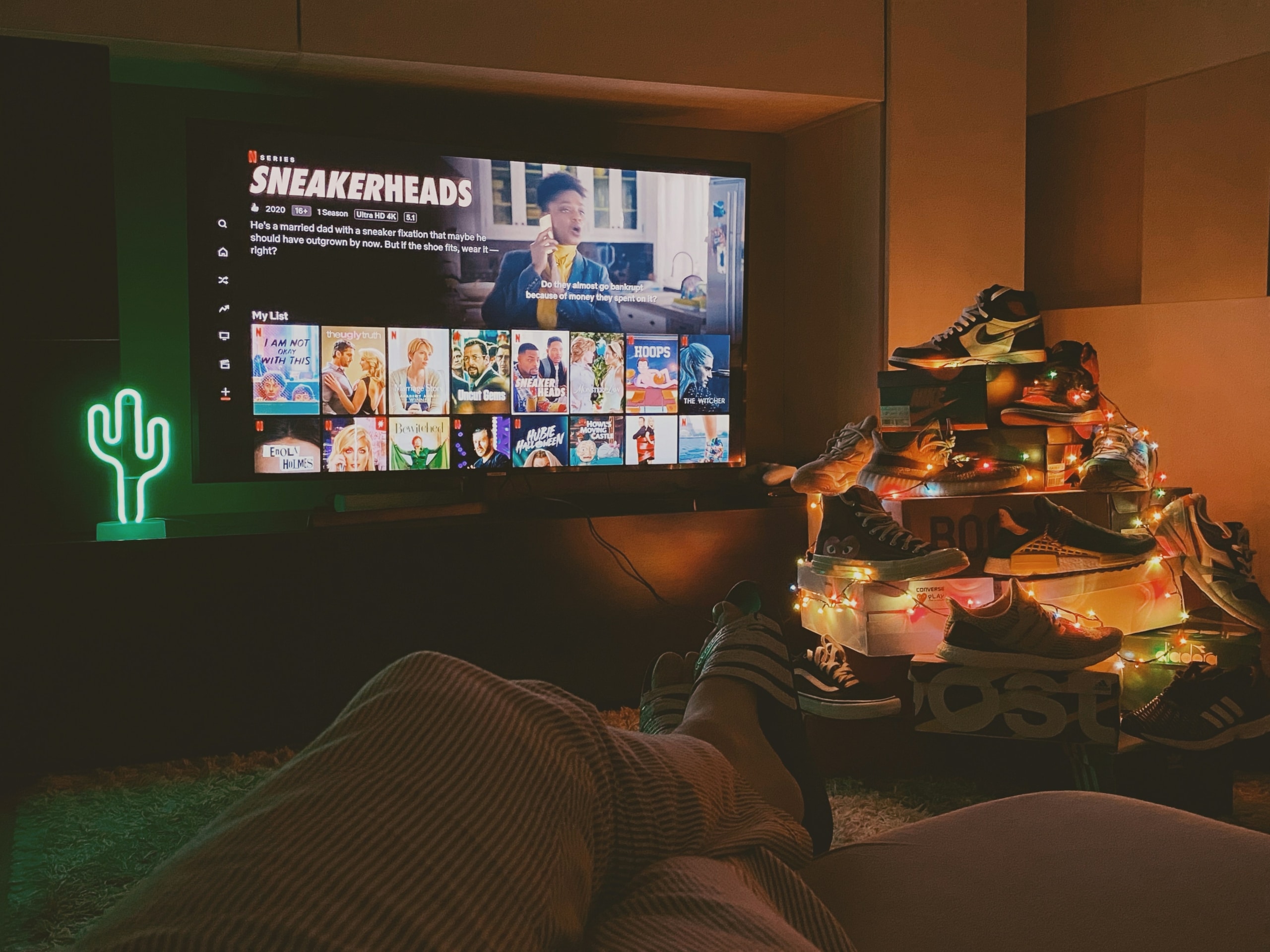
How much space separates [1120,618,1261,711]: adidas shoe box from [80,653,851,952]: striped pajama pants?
5.14ft

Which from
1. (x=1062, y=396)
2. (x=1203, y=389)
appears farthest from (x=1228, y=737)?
(x=1203, y=389)

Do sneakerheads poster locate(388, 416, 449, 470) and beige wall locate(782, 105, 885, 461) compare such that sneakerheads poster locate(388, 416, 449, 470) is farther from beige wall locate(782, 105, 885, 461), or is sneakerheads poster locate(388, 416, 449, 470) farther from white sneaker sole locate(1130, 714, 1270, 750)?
white sneaker sole locate(1130, 714, 1270, 750)

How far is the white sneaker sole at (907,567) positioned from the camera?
2.06m

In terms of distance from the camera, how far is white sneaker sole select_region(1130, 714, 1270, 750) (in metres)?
1.85

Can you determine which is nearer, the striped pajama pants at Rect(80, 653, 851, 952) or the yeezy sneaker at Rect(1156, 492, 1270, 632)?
the striped pajama pants at Rect(80, 653, 851, 952)

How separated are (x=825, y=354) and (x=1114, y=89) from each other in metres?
1.18

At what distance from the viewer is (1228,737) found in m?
1.85

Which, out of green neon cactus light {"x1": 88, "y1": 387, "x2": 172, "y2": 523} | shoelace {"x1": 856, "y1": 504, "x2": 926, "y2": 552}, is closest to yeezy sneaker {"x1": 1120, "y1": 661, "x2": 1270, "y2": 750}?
shoelace {"x1": 856, "y1": 504, "x2": 926, "y2": 552}

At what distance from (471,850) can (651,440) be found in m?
2.36

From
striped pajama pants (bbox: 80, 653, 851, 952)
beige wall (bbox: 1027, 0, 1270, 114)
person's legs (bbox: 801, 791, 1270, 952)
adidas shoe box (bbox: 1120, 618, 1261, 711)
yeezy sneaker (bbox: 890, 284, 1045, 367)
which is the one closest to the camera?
striped pajama pants (bbox: 80, 653, 851, 952)

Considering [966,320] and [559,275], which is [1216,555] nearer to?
[966,320]

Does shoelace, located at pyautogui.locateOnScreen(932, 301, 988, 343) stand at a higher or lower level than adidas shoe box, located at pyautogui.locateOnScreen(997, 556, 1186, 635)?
higher

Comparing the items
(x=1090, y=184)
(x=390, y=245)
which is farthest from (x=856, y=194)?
(x=390, y=245)

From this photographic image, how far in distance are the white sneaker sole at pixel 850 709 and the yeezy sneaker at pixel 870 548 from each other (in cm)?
27
